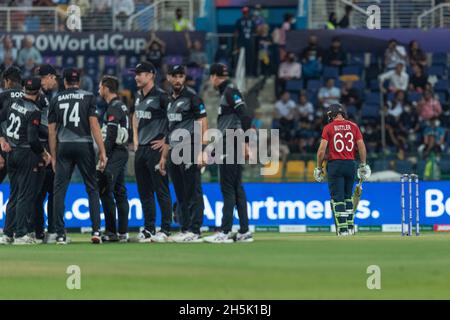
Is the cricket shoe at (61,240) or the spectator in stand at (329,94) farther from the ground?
the spectator in stand at (329,94)

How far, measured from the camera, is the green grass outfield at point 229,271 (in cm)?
1277

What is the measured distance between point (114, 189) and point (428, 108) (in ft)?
50.5

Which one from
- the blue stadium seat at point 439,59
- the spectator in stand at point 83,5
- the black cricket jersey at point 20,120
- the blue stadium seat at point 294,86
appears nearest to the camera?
the black cricket jersey at point 20,120

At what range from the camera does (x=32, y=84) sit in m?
19.2

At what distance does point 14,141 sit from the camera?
64.1ft

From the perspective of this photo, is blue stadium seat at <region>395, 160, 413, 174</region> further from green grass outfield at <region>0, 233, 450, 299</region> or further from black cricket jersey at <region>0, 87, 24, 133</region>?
black cricket jersey at <region>0, 87, 24, 133</region>

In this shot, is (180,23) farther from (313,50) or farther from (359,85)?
(359,85)

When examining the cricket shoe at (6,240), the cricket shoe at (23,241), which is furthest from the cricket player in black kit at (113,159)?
the cricket shoe at (6,240)

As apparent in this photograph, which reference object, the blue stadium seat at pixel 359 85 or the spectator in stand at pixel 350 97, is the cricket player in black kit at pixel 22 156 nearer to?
the spectator in stand at pixel 350 97

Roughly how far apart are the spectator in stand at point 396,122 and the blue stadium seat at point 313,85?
1996 mm

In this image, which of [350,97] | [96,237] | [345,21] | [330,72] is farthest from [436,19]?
[96,237]

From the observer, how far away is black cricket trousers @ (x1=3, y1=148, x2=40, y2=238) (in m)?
19.4

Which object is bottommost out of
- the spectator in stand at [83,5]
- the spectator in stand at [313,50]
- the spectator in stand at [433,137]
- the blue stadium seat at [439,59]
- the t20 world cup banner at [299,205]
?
the t20 world cup banner at [299,205]
